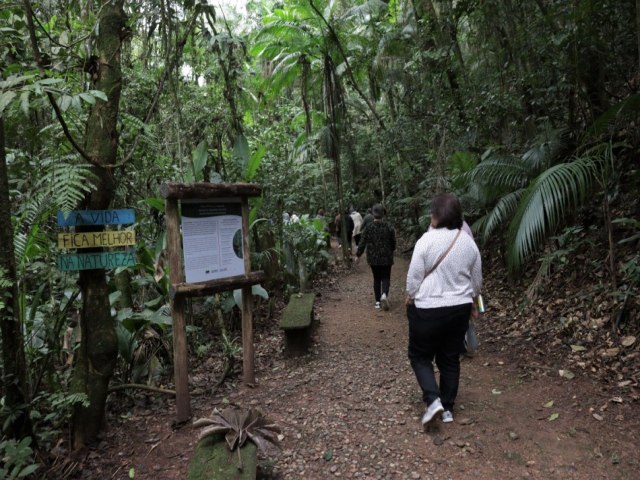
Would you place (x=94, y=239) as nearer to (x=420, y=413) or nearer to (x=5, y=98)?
(x=5, y=98)

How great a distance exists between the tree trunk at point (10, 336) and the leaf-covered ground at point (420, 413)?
0.59 metres

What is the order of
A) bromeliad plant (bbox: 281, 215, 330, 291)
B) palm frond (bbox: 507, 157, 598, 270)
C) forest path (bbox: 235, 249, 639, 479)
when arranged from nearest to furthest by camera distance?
forest path (bbox: 235, 249, 639, 479)
palm frond (bbox: 507, 157, 598, 270)
bromeliad plant (bbox: 281, 215, 330, 291)

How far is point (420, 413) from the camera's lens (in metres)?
3.62

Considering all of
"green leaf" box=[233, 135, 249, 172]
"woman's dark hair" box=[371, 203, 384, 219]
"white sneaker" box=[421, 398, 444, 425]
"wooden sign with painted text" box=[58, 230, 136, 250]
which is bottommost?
"white sneaker" box=[421, 398, 444, 425]

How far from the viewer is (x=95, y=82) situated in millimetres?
3301

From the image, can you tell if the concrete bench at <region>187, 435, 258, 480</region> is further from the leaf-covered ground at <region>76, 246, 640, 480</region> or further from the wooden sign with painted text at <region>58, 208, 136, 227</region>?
the wooden sign with painted text at <region>58, 208, 136, 227</region>

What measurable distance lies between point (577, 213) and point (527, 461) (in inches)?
159

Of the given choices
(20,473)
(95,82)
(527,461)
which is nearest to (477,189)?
(527,461)

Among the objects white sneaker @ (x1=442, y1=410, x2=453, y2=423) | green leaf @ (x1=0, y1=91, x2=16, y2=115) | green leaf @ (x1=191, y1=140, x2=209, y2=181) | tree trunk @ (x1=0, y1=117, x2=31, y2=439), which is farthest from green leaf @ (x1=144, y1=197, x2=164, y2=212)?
white sneaker @ (x1=442, y1=410, x2=453, y2=423)

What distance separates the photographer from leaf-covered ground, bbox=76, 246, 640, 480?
9.64 ft

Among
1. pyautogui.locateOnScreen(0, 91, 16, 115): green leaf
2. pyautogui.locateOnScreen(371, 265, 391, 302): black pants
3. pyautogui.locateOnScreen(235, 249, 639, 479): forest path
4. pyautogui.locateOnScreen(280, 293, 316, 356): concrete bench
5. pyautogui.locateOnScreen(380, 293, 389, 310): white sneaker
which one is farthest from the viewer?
pyautogui.locateOnScreen(380, 293, 389, 310): white sneaker

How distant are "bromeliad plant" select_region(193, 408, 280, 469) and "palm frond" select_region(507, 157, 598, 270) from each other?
3.29m

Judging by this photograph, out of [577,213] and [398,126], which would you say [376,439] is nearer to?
[577,213]

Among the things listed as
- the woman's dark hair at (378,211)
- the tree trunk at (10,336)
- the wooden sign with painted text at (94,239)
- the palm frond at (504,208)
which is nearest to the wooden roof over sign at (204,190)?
the wooden sign with painted text at (94,239)
